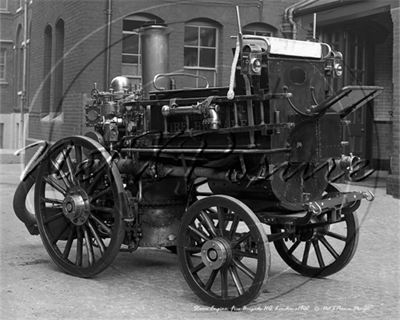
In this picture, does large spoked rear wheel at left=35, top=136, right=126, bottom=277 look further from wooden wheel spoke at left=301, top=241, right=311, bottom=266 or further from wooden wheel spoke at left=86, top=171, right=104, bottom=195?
wooden wheel spoke at left=301, top=241, right=311, bottom=266

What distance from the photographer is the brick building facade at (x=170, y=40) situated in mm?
13430

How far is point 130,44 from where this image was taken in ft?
45.5

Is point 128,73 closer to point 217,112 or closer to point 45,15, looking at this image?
point 45,15

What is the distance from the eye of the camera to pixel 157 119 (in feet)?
18.3

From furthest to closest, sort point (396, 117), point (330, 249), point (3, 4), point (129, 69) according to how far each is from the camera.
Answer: point (3, 4), point (129, 69), point (396, 117), point (330, 249)

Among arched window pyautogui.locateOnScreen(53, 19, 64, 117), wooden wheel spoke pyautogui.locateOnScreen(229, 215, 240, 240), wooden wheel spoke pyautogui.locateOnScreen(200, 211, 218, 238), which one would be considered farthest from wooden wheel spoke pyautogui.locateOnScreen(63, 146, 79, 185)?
arched window pyautogui.locateOnScreen(53, 19, 64, 117)

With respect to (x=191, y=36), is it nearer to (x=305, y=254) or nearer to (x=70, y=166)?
(x=70, y=166)

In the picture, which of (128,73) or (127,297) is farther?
(128,73)

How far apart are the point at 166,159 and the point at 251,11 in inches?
376

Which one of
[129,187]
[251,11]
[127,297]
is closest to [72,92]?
[251,11]

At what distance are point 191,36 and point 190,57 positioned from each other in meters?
0.45

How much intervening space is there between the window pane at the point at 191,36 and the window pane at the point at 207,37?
5.5 inches

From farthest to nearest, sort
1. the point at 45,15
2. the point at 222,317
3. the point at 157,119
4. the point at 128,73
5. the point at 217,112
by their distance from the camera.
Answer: the point at 45,15 → the point at 128,73 → the point at 157,119 → the point at 217,112 → the point at 222,317

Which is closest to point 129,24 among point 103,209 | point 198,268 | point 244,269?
point 103,209
